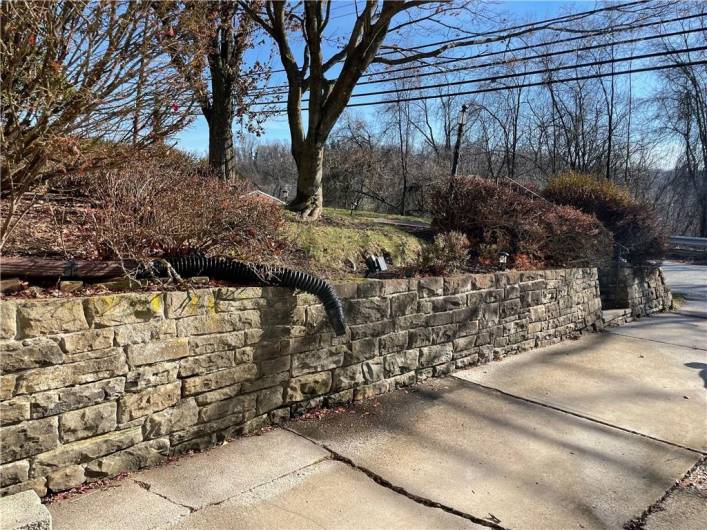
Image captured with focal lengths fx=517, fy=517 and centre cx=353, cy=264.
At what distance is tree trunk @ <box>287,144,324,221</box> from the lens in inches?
288

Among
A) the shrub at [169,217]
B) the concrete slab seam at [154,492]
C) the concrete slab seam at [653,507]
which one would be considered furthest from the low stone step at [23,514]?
the concrete slab seam at [653,507]

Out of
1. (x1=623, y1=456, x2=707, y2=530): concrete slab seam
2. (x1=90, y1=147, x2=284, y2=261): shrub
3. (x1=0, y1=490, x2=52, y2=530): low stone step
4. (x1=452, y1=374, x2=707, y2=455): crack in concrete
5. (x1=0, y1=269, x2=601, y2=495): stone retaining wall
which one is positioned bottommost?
(x1=623, y1=456, x2=707, y2=530): concrete slab seam

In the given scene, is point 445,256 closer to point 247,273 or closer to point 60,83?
point 247,273

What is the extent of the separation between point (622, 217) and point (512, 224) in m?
4.33

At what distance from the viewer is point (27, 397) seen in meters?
2.58

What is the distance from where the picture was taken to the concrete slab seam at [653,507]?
9.73 feet

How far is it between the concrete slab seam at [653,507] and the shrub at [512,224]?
3952mm

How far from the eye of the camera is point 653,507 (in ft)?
10.4

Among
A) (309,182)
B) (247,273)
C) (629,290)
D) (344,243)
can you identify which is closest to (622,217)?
(629,290)

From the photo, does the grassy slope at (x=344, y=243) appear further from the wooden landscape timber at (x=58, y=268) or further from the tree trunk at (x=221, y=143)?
the wooden landscape timber at (x=58, y=268)

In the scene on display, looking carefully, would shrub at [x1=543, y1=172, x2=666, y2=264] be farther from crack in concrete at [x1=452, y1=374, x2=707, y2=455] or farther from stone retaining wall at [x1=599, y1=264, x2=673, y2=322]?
crack in concrete at [x1=452, y1=374, x2=707, y2=455]

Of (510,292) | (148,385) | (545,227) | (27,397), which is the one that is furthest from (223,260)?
(545,227)

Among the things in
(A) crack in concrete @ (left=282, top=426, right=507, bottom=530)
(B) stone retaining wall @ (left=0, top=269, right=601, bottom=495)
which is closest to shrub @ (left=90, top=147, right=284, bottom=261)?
(B) stone retaining wall @ (left=0, top=269, right=601, bottom=495)

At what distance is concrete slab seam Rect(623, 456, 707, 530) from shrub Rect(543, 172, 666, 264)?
7820 millimetres
